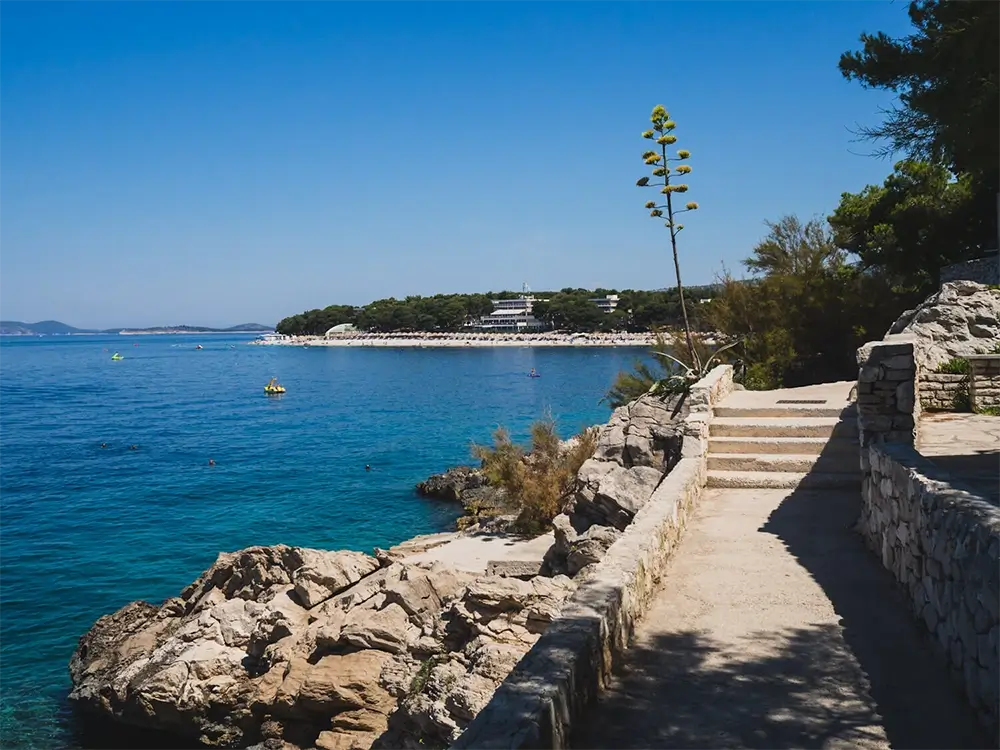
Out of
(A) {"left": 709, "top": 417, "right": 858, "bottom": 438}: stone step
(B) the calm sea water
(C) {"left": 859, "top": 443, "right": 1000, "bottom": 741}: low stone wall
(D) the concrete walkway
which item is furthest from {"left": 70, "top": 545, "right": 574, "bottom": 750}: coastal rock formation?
(A) {"left": 709, "top": 417, "right": 858, "bottom": 438}: stone step

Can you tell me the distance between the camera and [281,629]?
41.3 feet

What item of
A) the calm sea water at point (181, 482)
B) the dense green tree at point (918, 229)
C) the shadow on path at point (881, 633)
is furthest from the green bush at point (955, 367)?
the calm sea water at point (181, 482)

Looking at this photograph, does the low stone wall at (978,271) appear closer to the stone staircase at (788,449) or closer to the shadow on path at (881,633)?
the stone staircase at (788,449)

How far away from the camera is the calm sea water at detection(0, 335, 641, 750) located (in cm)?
1823

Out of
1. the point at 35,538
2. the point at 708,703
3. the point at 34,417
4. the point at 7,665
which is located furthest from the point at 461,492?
the point at 34,417

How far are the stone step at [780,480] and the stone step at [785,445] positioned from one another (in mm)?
550

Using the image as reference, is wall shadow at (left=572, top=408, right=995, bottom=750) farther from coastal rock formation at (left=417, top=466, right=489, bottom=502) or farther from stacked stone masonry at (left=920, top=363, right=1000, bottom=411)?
coastal rock formation at (left=417, top=466, right=489, bottom=502)

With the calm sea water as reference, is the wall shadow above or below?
above

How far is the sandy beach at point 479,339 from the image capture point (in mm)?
137725

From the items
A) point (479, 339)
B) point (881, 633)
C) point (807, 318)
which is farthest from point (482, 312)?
point (881, 633)

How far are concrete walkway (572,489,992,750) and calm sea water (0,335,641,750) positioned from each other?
1037cm

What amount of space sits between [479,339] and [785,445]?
14761cm

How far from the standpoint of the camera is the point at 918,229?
25281 millimetres

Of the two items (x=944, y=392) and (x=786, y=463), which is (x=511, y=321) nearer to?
(x=944, y=392)
